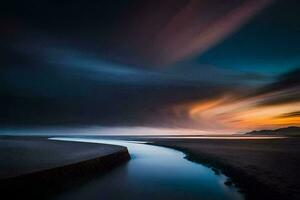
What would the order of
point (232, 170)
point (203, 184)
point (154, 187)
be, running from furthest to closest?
point (232, 170), point (203, 184), point (154, 187)

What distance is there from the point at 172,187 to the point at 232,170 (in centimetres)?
924

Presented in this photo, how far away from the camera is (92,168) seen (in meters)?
27.0

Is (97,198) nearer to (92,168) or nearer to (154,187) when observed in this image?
(154,187)

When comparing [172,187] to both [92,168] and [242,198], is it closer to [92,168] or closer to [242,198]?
[242,198]

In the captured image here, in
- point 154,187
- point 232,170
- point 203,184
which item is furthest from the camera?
point 232,170

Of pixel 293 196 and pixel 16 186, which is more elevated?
pixel 16 186

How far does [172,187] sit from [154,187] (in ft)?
4.13

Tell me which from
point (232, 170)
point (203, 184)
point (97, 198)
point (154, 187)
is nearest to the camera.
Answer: point (97, 198)

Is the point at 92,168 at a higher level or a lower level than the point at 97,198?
higher

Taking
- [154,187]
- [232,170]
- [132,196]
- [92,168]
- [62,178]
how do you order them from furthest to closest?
[232,170] → [92,168] → [154,187] → [62,178] → [132,196]

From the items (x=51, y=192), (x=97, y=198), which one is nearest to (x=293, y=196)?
(x=97, y=198)

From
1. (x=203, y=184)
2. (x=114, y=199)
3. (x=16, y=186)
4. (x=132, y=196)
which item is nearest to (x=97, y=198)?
(x=114, y=199)

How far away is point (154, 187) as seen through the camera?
71.6ft

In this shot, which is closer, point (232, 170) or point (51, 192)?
point (51, 192)
